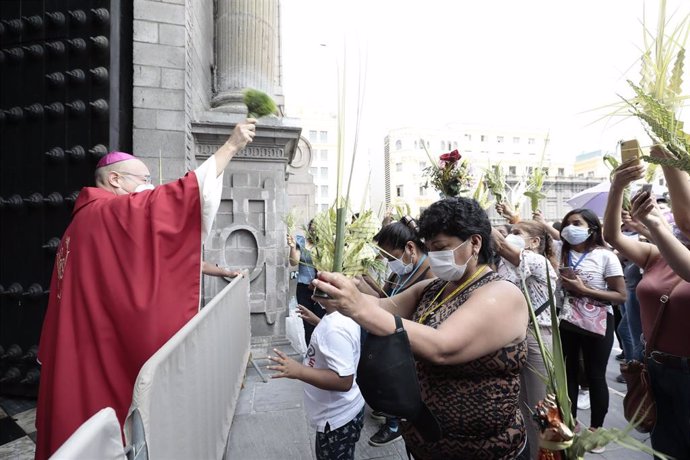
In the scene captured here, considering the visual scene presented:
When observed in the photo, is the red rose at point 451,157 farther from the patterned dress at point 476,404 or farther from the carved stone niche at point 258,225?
the carved stone niche at point 258,225

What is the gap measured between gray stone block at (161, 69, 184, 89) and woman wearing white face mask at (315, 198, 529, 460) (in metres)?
3.83

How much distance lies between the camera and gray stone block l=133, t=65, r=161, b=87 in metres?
4.48

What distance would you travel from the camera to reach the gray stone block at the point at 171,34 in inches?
180

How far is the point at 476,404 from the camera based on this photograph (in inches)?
65.3

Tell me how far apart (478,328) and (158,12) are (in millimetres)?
4858

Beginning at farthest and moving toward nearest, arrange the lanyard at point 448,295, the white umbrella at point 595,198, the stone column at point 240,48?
1. the stone column at point 240,48
2. the white umbrella at point 595,198
3. the lanyard at point 448,295

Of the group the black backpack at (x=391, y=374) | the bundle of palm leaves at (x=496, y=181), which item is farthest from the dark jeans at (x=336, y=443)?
the bundle of palm leaves at (x=496, y=181)

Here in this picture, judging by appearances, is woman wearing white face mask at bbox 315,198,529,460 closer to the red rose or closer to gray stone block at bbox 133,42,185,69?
the red rose

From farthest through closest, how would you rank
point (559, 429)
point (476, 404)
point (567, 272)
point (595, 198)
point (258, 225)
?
point (595, 198), point (258, 225), point (567, 272), point (476, 404), point (559, 429)

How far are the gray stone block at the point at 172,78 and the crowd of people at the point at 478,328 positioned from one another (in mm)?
3129

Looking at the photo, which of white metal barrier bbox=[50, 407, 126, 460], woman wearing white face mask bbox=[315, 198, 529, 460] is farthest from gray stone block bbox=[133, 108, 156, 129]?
white metal barrier bbox=[50, 407, 126, 460]

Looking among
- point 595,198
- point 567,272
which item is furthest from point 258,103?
point 595,198

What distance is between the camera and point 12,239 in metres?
4.18

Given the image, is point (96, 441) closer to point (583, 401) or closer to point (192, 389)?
point (192, 389)
